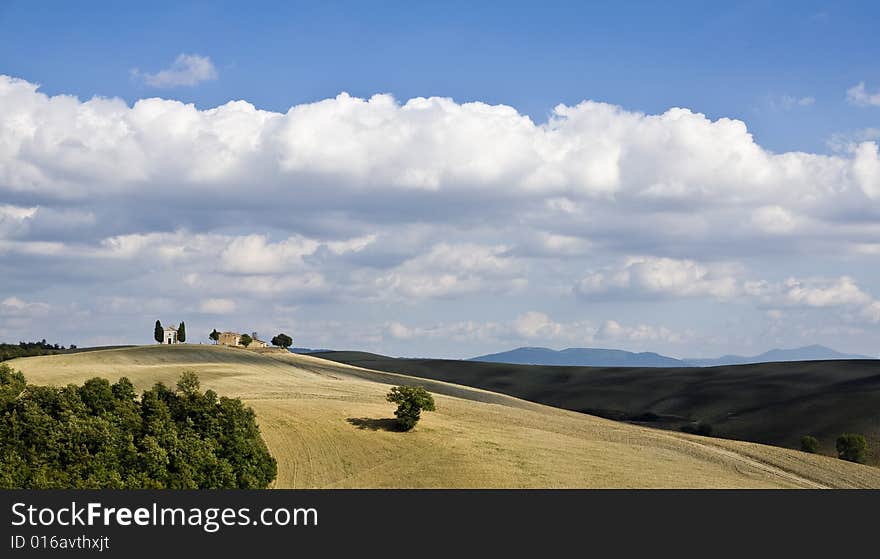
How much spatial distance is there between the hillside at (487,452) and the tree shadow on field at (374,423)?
0.10 meters

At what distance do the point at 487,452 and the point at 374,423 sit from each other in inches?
428

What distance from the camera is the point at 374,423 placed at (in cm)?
6806

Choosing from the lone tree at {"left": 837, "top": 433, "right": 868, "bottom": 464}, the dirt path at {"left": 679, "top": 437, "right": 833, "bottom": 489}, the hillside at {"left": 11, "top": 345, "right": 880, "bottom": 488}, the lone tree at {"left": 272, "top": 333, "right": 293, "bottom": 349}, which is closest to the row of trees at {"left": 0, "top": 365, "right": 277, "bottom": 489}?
the hillside at {"left": 11, "top": 345, "right": 880, "bottom": 488}

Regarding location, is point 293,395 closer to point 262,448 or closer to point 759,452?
point 262,448

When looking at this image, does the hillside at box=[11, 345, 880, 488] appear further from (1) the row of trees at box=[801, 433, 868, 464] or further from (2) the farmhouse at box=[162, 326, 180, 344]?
(2) the farmhouse at box=[162, 326, 180, 344]

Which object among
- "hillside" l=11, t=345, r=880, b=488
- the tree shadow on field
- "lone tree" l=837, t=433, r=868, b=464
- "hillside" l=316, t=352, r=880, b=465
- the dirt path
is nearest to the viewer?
"hillside" l=11, t=345, r=880, b=488

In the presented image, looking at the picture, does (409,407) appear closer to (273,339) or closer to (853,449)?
(853,449)

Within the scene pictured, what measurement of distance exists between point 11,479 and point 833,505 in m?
44.7

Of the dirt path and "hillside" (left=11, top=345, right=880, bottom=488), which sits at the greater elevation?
"hillside" (left=11, top=345, right=880, bottom=488)

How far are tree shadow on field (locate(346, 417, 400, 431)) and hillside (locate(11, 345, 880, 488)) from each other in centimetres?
10

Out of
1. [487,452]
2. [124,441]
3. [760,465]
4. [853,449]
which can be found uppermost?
[124,441]

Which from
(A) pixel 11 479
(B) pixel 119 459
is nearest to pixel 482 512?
(B) pixel 119 459

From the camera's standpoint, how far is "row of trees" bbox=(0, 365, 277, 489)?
50312 millimetres

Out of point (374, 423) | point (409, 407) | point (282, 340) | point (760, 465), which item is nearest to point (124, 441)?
point (374, 423)
